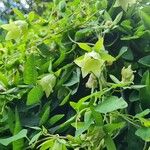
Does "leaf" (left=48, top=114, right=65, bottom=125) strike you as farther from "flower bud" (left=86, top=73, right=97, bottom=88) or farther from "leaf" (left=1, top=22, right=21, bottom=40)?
"leaf" (left=1, top=22, right=21, bottom=40)

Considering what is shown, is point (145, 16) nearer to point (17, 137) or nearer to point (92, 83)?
point (92, 83)

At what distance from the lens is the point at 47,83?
0.78 m

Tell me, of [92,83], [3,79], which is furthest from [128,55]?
[3,79]

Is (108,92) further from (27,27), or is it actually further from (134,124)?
(27,27)

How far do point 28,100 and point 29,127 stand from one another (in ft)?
0.18

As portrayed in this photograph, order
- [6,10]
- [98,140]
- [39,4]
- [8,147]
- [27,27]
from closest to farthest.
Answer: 1. [98,140]
2. [8,147]
3. [27,27]
4. [39,4]
5. [6,10]

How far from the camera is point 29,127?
795 mm

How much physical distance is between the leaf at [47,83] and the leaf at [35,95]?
0.04 ft

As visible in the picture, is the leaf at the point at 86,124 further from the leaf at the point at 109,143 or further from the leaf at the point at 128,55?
the leaf at the point at 128,55

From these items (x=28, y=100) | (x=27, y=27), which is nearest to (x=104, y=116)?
(x=28, y=100)

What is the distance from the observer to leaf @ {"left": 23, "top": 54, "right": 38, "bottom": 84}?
0.81 meters

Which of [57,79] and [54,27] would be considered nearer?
[57,79]

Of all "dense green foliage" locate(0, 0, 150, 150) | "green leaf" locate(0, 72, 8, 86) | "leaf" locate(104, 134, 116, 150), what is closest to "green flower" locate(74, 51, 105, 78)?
"dense green foliage" locate(0, 0, 150, 150)

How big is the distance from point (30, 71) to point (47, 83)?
0.05 metres
